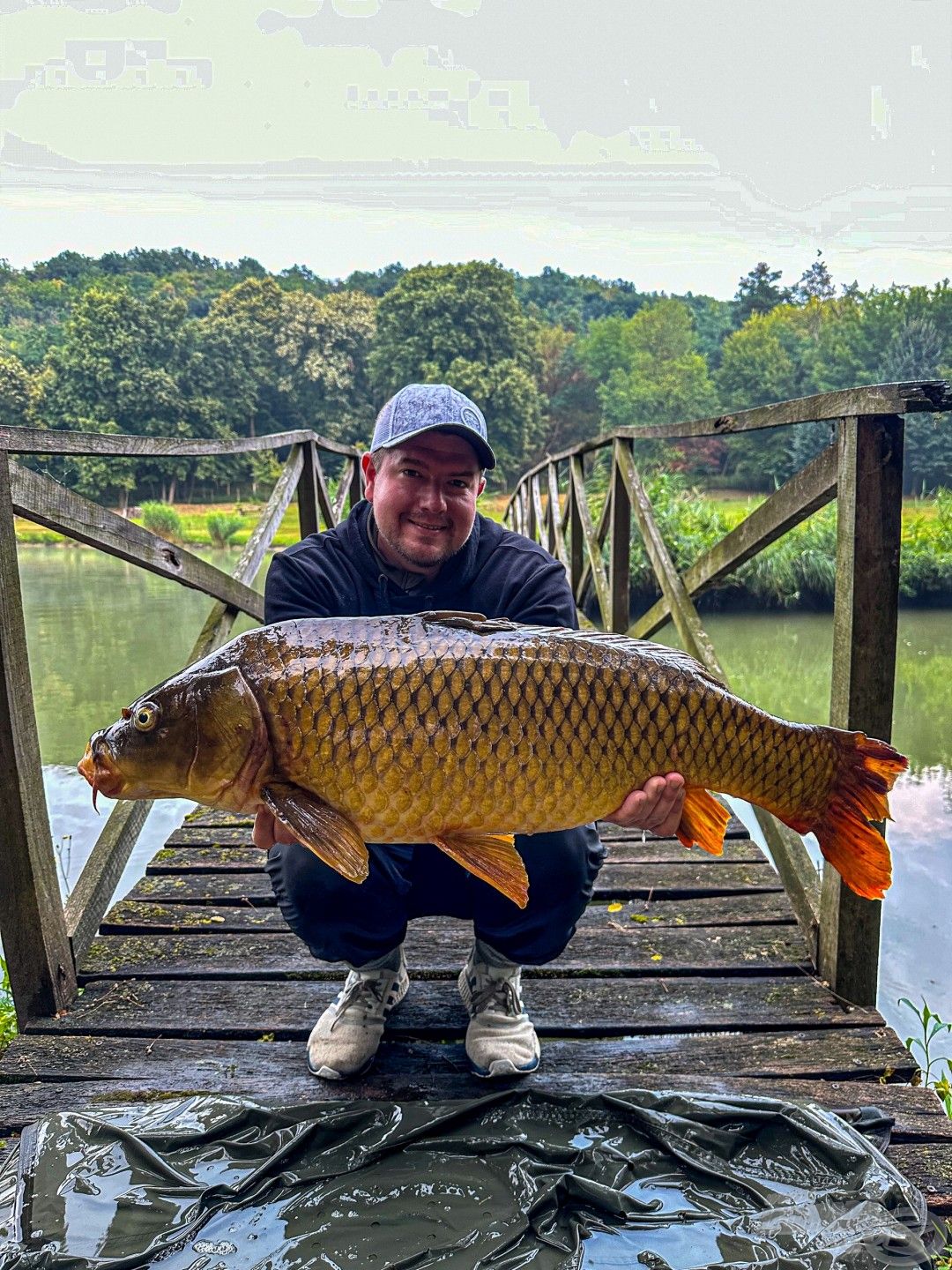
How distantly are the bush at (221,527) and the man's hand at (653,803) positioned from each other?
637 inches

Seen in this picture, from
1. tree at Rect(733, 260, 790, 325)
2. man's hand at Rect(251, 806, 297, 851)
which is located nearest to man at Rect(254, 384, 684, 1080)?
man's hand at Rect(251, 806, 297, 851)

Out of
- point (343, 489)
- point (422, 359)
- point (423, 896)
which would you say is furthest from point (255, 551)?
point (422, 359)

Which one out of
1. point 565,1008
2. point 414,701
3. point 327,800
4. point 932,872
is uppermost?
point 414,701

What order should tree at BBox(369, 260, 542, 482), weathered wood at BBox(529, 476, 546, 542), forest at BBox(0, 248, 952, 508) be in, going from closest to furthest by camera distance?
weathered wood at BBox(529, 476, 546, 542) < forest at BBox(0, 248, 952, 508) < tree at BBox(369, 260, 542, 482)

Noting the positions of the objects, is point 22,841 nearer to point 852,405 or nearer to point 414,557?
point 414,557

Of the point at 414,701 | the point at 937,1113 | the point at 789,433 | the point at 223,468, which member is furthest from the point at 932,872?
the point at 789,433

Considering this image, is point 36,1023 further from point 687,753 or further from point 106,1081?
point 687,753

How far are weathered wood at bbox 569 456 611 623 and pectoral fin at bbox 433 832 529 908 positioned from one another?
283cm

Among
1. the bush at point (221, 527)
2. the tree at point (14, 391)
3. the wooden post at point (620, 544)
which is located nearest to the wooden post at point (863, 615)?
the wooden post at point (620, 544)

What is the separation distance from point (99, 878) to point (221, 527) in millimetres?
15477

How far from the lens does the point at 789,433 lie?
28938mm

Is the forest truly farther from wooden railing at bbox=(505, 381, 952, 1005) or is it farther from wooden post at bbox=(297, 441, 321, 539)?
wooden railing at bbox=(505, 381, 952, 1005)

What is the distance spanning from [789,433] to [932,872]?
27330 mm

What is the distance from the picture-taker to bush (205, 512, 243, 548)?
54.6 feet
